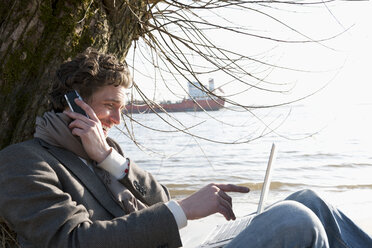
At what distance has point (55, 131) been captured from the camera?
1874 millimetres

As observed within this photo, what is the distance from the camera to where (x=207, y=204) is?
1755 mm

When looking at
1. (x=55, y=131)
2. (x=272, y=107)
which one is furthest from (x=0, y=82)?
(x=272, y=107)

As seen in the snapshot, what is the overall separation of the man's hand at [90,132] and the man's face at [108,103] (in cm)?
11

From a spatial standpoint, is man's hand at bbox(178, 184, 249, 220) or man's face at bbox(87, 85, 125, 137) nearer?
man's hand at bbox(178, 184, 249, 220)

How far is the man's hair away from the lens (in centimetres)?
206

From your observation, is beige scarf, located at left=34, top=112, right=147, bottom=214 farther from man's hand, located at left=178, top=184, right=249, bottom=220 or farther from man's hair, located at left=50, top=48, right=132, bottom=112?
man's hand, located at left=178, top=184, right=249, bottom=220

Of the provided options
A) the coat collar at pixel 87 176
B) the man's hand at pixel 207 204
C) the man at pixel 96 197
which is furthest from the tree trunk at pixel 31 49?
the man's hand at pixel 207 204

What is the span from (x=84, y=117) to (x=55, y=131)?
129mm

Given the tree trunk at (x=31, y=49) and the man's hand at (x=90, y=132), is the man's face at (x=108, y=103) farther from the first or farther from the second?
the tree trunk at (x=31, y=49)

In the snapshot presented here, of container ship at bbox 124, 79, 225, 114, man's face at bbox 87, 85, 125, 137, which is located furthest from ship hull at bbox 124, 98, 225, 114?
man's face at bbox 87, 85, 125, 137

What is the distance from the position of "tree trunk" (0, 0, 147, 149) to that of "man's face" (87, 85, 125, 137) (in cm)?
62

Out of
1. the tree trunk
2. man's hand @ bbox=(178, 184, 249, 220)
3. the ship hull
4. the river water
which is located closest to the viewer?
man's hand @ bbox=(178, 184, 249, 220)

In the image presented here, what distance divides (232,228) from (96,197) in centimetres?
58

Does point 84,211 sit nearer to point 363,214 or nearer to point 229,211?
point 229,211
